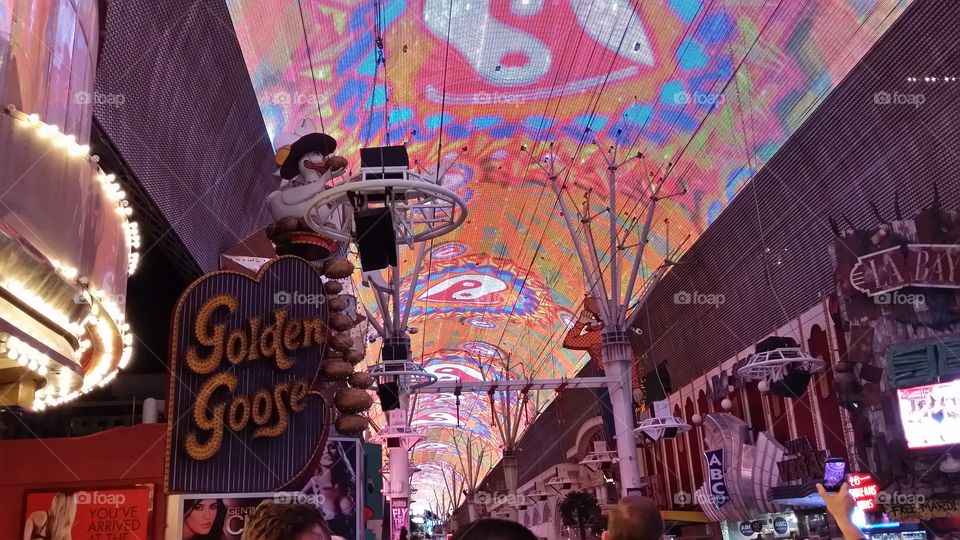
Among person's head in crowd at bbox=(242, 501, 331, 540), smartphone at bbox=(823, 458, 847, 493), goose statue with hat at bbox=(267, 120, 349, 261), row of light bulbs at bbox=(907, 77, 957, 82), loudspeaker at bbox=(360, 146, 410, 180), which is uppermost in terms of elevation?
row of light bulbs at bbox=(907, 77, 957, 82)

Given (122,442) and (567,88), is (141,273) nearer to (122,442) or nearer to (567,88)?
(122,442)

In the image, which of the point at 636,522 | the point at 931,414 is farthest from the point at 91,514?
the point at 931,414

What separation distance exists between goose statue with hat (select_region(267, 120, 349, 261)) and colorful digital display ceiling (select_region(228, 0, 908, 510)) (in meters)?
2.81

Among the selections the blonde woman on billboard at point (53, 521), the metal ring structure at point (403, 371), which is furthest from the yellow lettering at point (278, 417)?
the metal ring structure at point (403, 371)

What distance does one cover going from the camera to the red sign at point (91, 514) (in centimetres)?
845

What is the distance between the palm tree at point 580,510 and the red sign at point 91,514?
60.3 feet

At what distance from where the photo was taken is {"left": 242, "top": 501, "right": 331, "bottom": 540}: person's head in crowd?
2498mm

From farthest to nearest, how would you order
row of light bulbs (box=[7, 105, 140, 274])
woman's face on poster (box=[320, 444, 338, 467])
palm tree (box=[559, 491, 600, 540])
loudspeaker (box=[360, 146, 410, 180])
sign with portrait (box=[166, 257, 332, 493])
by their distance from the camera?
palm tree (box=[559, 491, 600, 540])
woman's face on poster (box=[320, 444, 338, 467])
loudspeaker (box=[360, 146, 410, 180])
sign with portrait (box=[166, 257, 332, 493])
row of light bulbs (box=[7, 105, 140, 274])

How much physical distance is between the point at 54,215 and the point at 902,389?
10.9 meters

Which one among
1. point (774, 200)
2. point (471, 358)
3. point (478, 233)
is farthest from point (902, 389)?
point (471, 358)

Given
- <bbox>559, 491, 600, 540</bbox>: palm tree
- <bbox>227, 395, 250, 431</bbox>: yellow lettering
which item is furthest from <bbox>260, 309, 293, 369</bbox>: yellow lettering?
<bbox>559, 491, 600, 540</bbox>: palm tree

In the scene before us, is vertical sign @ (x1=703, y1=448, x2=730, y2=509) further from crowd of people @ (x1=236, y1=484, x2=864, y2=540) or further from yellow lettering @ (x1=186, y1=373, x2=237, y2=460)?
crowd of people @ (x1=236, y1=484, x2=864, y2=540)

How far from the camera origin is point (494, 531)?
78.0 inches

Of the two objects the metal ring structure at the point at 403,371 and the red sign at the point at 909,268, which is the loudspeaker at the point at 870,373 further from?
the metal ring structure at the point at 403,371
